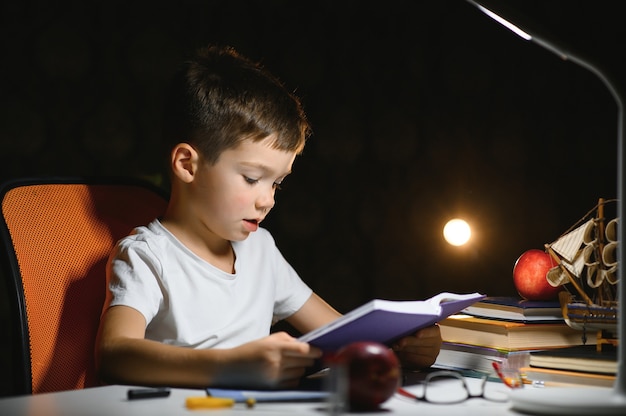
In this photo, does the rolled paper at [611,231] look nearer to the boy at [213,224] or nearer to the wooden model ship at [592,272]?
the wooden model ship at [592,272]

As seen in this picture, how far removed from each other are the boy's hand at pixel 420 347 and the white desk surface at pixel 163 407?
0.22 metres

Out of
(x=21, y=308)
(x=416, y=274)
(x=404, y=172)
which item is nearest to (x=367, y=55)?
(x=404, y=172)

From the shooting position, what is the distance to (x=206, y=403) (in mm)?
792

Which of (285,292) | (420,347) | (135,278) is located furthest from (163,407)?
A: (285,292)

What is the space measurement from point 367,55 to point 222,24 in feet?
1.49

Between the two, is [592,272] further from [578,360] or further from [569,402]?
[569,402]

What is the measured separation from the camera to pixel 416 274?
2.27m

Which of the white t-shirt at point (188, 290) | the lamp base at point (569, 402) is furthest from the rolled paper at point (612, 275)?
the white t-shirt at point (188, 290)

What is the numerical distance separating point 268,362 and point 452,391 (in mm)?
260

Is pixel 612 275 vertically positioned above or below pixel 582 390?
above

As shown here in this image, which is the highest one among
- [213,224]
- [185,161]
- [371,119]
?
[371,119]

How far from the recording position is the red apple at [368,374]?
79 centimetres

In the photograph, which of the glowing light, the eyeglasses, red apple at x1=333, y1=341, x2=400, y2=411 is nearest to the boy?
the eyeglasses

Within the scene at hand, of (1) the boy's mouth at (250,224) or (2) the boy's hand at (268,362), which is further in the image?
(1) the boy's mouth at (250,224)
